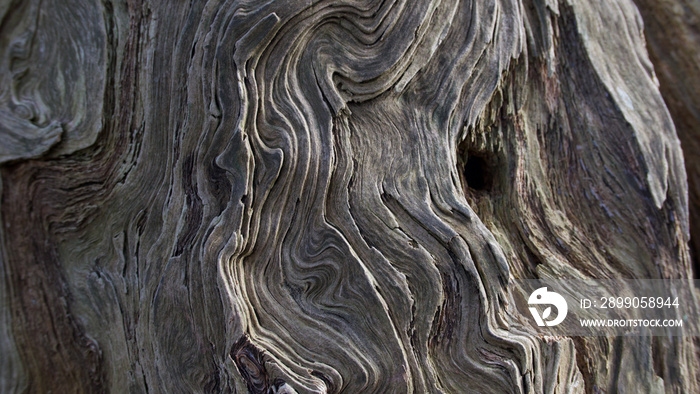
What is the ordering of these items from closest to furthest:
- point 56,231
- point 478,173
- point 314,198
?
1. point 314,198
2. point 56,231
3. point 478,173

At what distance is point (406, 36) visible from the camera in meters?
2.50

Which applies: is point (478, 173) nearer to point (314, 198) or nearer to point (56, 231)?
point (314, 198)

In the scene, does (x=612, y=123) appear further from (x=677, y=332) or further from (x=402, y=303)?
(x=402, y=303)

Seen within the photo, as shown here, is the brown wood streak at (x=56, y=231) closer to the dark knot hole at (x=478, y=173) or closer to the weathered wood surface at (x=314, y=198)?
the weathered wood surface at (x=314, y=198)

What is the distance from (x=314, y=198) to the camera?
2.33 meters

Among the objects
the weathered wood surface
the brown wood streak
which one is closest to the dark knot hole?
the weathered wood surface

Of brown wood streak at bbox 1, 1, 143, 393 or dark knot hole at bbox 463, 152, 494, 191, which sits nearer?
brown wood streak at bbox 1, 1, 143, 393

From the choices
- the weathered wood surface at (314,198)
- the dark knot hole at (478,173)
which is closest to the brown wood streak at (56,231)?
the weathered wood surface at (314,198)

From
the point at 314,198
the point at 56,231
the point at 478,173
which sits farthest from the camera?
the point at 478,173

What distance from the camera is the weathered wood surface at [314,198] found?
2240 millimetres

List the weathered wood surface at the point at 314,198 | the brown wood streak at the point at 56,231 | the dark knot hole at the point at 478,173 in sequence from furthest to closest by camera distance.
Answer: the dark knot hole at the point at 478,173 → the brown wood streak at the point at 56,231 → the weathered wood surface at the point at 314,198

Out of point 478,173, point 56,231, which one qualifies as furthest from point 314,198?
point 56,231

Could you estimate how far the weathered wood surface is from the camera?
2240mm

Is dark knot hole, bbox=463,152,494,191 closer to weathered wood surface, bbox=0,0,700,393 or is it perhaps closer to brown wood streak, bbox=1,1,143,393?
weathered wood surface, bbox=0,0,700,393
